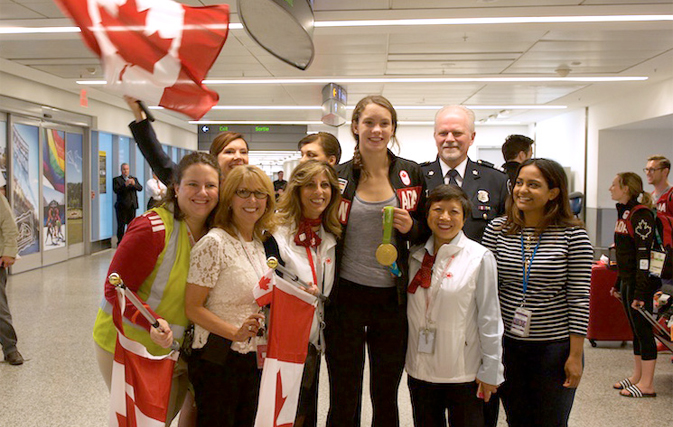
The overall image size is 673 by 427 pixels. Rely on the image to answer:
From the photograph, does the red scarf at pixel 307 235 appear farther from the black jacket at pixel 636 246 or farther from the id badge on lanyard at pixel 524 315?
the black jacket at pixel 636 246

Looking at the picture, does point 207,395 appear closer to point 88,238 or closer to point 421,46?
point 421,46

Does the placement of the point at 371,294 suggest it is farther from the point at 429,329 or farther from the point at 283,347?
the point at 283,347

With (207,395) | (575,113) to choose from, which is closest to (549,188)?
(207,395)

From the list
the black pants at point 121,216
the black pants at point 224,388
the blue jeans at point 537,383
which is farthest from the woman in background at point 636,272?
the black pants at point 121,216

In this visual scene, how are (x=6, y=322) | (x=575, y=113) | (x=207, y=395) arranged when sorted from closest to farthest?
(x=207, y=395), (x=6, y=322), (x=575, y=113)

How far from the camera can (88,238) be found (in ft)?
35.4

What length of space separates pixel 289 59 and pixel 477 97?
9553 mm

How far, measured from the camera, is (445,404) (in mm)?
2240

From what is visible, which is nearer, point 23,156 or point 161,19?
point 161,19

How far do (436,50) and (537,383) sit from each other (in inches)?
235

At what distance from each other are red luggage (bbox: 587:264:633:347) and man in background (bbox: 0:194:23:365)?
5325mm

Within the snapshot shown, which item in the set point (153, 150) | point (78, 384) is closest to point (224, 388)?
point (153, 150)

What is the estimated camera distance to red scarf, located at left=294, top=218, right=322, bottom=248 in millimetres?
2246

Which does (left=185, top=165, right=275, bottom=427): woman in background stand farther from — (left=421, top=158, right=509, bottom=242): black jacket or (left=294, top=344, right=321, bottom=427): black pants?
(left=421, top=158, right=509, bottom=242): black jacket
